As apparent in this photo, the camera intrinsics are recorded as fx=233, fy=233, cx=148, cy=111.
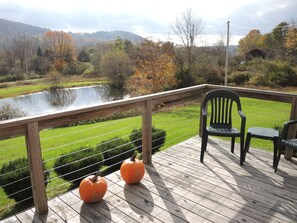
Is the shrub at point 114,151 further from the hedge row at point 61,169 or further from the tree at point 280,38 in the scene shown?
the tree at point 280,38

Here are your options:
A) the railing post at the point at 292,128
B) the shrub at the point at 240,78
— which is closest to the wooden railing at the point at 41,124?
the railing post at the point at 292,128

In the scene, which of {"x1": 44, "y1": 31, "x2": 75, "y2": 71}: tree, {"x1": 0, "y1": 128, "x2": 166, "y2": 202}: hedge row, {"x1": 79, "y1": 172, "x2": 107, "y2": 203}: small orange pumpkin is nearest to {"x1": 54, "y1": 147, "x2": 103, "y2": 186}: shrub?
{"x1": 0, "y1": 128, "x2": 166, "y2": 202}: hedge row

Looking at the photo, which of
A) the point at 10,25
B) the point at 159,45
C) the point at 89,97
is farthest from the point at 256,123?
the point at 10,25

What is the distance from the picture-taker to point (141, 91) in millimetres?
13281

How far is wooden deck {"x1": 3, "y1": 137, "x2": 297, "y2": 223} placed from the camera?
1.82 meters

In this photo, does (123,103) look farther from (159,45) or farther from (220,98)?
(159,45)

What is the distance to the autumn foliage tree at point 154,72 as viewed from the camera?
42.4 ft

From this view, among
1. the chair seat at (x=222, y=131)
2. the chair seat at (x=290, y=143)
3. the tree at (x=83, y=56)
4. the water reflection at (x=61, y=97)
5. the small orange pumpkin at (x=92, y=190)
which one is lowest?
the water reflection at (x=61, y=97)

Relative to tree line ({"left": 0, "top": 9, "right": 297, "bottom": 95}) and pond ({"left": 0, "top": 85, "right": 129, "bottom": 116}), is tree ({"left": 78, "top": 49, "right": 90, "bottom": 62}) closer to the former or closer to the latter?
tree line ({"left": 0, "top": 9, "right": 297, "bottom": 95})

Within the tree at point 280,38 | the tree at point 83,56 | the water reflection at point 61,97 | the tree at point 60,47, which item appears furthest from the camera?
the tree at point 83,56

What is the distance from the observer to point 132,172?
7.33 ft

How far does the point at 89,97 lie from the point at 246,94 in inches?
704

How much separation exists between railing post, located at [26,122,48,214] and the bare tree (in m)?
13.1

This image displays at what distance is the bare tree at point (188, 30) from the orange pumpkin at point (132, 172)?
40.9ft
